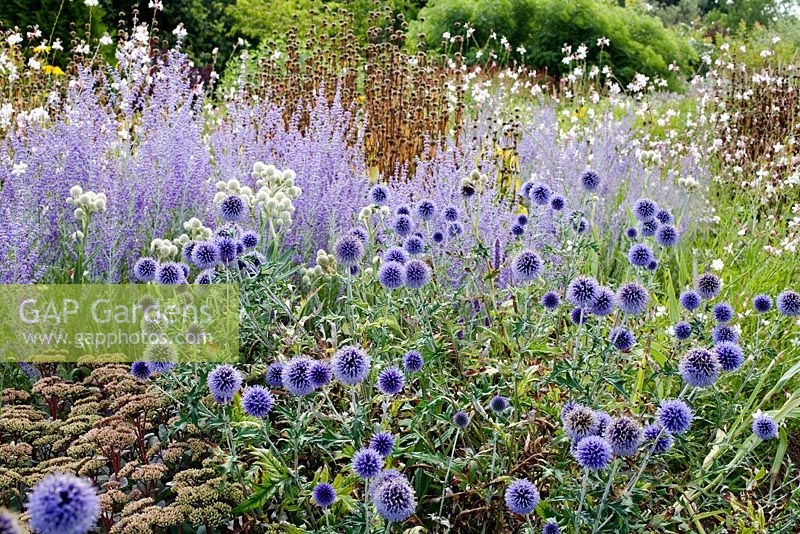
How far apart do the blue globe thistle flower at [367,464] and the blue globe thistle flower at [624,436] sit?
60 centimetres

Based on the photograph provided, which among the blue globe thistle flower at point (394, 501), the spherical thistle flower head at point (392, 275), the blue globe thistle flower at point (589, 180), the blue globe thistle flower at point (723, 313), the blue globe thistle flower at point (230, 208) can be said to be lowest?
the blue globe thistle flower at point (394, 501)

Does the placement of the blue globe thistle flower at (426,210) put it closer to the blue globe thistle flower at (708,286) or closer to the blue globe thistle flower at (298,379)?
the blue globe thistle flower at (708,286)

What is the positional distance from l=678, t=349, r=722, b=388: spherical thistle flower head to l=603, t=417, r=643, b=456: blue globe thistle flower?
260 millimetres

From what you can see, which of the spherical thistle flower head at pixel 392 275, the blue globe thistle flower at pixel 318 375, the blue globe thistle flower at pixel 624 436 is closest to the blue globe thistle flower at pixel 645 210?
the spherical thistle flower head at pixel 392 275

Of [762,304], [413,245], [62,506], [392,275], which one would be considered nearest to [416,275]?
[392,275]

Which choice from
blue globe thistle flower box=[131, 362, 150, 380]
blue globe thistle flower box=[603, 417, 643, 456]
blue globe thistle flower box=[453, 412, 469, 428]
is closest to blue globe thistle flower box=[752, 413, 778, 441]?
blue globe thistle flower box=[603, 417, 643, 456]

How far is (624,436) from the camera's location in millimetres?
1933

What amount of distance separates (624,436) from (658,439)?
19 cm

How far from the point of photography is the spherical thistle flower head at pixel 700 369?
2080 mm

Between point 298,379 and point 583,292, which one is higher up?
point 583,292

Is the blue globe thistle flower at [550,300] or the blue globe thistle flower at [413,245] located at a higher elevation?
the blue globe thistle flower at [413,245]

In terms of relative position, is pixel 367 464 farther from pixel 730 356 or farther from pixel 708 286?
pixel 708 286

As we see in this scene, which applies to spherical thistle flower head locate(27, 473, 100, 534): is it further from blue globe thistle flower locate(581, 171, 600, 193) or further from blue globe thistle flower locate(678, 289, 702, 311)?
blue globe thistle flower locate(581, 171, 600, 193)

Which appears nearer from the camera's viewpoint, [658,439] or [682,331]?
[658,439]
